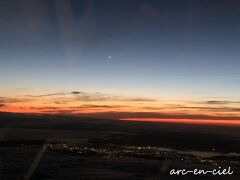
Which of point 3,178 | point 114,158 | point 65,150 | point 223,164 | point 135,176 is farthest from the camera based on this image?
point 65,150

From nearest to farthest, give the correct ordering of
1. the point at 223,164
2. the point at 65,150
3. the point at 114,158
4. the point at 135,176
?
the point at 135,176 < the point at 223,164 < the point at 114,158 < the point at 65,150

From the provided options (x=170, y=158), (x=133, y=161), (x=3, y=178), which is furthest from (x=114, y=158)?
(x=3, y=178)

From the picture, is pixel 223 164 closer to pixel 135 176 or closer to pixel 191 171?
pixel 191 171

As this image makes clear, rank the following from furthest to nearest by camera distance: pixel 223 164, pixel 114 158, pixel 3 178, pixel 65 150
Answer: pixel 65 150 < pixel 114 158 < pixel 223 164 < pixel 3 178

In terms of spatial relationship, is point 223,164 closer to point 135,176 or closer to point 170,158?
point 170,158

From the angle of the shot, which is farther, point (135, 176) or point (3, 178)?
point (135, 176)

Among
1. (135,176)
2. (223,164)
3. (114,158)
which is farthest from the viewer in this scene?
(114,158)

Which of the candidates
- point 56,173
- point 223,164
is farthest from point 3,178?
point 223,164

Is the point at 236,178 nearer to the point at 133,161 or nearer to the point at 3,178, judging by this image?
the point at 133,161

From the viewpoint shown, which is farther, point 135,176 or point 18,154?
point 18,154
